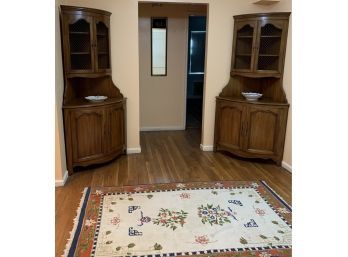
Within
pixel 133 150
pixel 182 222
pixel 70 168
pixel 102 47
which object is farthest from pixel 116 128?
pixel 182 222

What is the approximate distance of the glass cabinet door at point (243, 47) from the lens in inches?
150

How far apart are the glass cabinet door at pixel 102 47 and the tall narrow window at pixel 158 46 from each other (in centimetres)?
151

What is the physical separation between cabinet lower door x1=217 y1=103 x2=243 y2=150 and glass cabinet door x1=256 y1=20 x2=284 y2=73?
2.11 feet

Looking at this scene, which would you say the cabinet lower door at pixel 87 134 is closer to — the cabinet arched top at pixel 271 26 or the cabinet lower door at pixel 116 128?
the cabinet lower door at pixel 116 128

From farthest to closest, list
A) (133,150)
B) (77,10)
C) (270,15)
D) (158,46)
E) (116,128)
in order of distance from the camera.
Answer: (158,46) < (133,150) < (116,128) < (270,15) < (77,10)

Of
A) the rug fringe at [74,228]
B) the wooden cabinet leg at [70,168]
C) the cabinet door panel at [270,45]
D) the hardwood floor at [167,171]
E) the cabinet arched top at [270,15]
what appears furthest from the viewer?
the cabinet door panel at [270,45]

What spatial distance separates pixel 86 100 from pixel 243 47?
7.70ft

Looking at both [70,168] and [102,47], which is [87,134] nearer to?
[70,168]

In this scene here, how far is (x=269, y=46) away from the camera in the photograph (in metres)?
3.78

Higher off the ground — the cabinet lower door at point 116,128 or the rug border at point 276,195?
the cabinet lower door at point 116,128

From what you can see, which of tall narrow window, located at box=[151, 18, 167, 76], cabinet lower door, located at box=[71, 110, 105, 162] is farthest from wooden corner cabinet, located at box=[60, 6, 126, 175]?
tall narrow window, located at box=[151, 18, 167, 76]

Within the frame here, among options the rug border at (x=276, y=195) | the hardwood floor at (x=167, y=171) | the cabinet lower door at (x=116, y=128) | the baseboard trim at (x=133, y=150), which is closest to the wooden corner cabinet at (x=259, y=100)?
the hardwood floor at (x=167, y=171)

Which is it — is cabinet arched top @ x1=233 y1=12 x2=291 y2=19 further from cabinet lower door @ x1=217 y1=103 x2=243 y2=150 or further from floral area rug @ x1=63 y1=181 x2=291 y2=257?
floral area rug @ x1=63 y1=181 x2=291 y2=257
